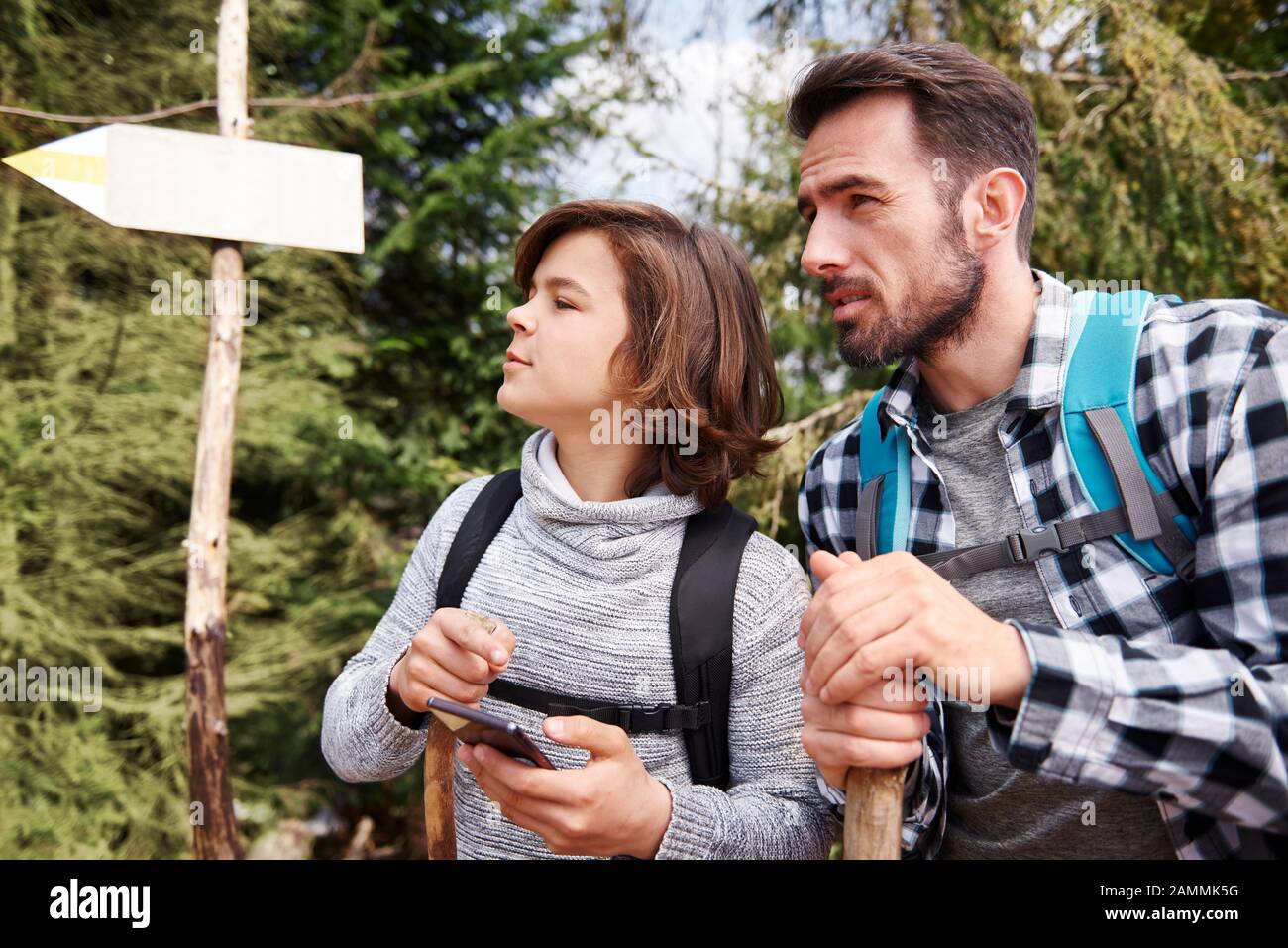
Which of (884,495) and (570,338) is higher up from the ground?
(570,338)

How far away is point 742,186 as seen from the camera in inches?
167

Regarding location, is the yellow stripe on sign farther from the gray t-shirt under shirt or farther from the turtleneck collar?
the gray t-shirt under shirt

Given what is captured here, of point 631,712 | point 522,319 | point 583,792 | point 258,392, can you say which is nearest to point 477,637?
point 583,792

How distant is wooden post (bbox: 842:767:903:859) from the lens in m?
1.21

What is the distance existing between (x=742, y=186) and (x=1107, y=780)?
140 inches

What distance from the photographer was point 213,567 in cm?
392

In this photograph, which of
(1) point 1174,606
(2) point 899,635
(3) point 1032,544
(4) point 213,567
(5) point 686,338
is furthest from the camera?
(4) point 213,567

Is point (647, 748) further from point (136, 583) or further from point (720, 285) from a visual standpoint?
point (136, 583)

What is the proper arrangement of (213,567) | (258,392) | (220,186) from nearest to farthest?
(220,186)
(213,567)
(258,392)

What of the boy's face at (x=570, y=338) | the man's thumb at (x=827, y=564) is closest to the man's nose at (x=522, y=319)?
the boy's face at (x=570, y=338)

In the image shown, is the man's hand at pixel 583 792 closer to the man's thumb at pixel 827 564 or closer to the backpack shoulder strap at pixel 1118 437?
the man's thumb at pixel 827 564

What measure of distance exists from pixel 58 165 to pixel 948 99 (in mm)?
2205

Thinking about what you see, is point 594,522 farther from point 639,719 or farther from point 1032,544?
point 1032,544

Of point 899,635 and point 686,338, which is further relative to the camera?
point 686,338
